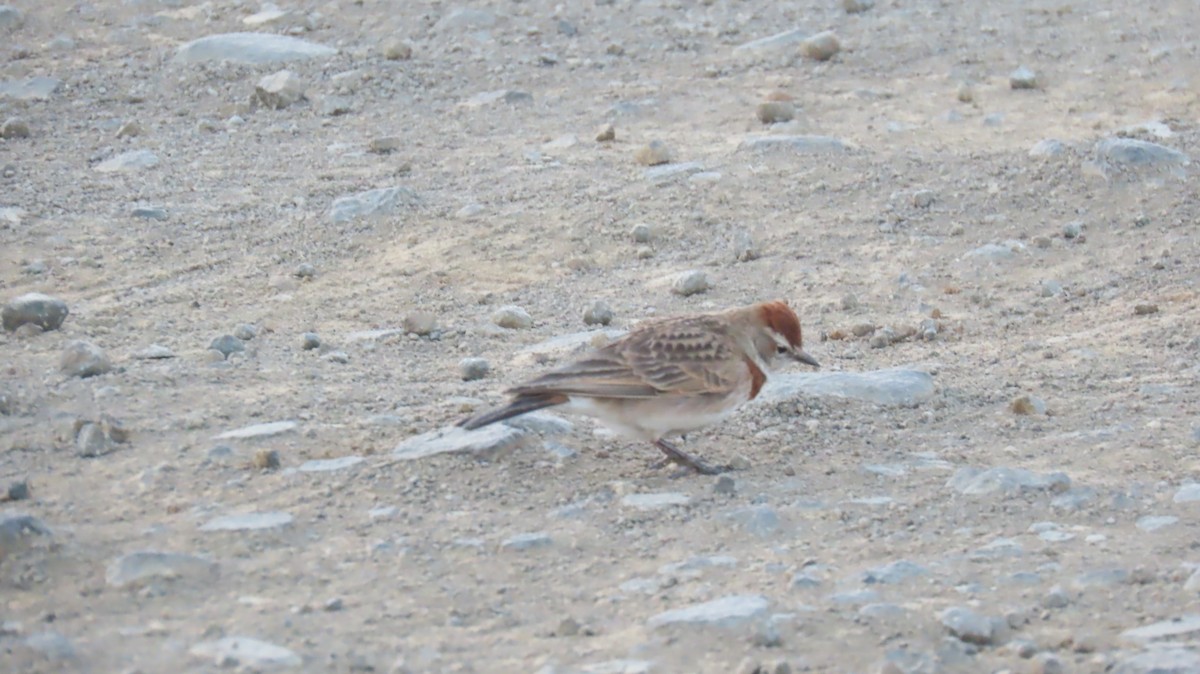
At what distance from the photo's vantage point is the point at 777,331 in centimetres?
665

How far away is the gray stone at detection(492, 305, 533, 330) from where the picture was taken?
8.12m

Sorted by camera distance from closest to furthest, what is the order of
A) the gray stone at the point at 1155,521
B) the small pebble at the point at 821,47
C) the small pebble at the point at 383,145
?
the gray stone at the point at 1155,521 → the small pebble at the point at 383,145 → the small pebble at the point at 821,47

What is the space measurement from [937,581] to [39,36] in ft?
33.2

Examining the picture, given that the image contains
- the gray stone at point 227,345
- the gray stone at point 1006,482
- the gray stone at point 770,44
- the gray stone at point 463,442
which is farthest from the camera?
the gray stone at point 770,44

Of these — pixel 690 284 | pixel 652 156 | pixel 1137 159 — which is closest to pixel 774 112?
pixel 652 156

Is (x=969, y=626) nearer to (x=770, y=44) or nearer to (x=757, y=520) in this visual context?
(x=757, y=520)

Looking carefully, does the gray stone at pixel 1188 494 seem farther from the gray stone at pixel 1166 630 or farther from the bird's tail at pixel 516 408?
the bird's tail at pixel 516 408

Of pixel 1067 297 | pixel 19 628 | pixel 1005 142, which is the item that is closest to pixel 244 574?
pixel 19 628

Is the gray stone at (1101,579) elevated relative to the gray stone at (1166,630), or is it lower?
lower

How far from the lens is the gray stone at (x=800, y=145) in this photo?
10.4 metres

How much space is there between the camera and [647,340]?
6441 millimetres

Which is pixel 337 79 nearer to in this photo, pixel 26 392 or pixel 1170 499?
pixel 26 392

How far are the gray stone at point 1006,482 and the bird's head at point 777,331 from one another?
0.95 metres

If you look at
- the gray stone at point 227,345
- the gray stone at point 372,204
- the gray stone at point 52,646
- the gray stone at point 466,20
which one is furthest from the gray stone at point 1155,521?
the gray stone at point 466,20
